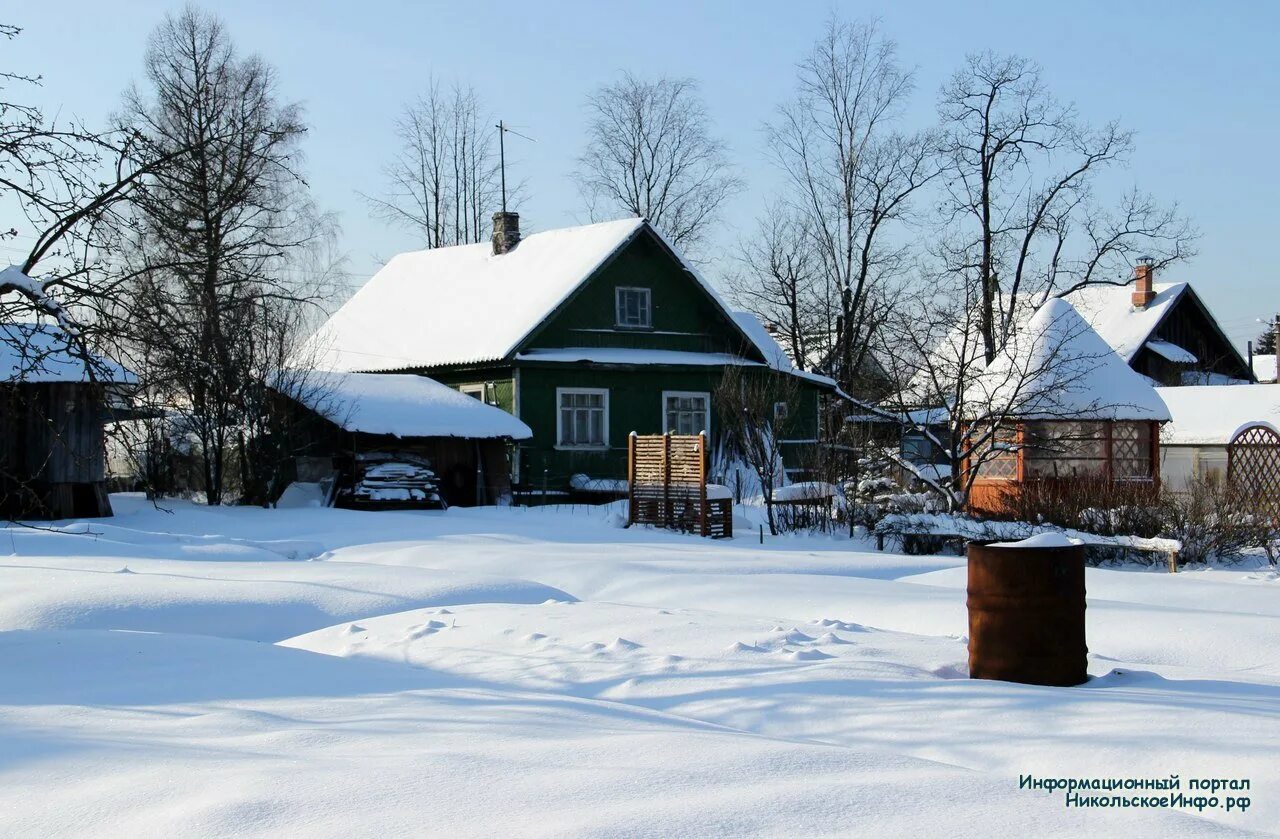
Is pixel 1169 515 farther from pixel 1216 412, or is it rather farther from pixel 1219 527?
pixel 1216 412

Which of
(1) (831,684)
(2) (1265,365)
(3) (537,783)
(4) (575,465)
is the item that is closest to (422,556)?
(1) (831,684)

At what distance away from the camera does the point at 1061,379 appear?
811 inches

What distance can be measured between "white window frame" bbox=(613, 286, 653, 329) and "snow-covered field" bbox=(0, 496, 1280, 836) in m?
17.4

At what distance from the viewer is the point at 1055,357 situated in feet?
66.2

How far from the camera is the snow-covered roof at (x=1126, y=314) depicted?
41969 mm

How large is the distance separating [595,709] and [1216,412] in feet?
105

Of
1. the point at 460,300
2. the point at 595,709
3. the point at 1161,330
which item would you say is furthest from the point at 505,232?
the point at 595,709

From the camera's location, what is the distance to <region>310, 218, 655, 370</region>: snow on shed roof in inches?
1112

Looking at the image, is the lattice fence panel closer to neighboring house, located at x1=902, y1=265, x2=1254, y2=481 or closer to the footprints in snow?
the footprints in snow

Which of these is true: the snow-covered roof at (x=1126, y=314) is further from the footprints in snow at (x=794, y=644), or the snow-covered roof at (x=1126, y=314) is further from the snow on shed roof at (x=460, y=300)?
the footprints in snow at (x=794, y=644)

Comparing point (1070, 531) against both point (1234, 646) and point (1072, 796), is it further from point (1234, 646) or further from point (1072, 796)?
point (1072, 796)

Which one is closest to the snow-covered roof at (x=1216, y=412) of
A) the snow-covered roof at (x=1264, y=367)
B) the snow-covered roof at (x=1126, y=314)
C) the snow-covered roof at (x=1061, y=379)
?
the snow-covered roof at (x=1126, y=314)

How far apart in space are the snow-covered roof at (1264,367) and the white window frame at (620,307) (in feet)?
142

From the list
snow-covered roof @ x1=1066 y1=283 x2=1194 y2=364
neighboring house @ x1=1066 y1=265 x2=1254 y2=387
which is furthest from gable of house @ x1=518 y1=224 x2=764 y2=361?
neighboring house @ x1=1066 y1=265 x2=1254 y2=387
